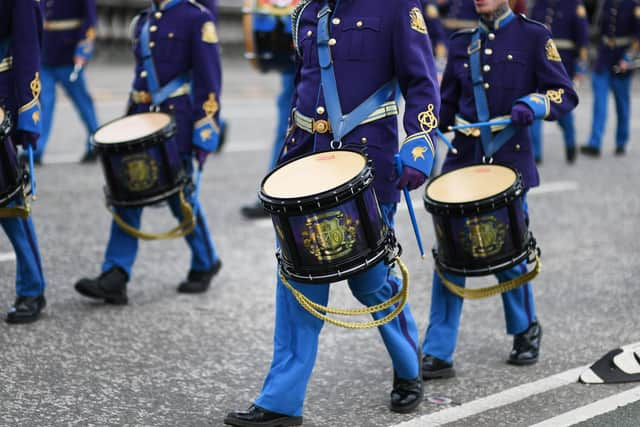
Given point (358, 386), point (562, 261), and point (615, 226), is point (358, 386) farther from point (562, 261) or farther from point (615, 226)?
point (615, 226)

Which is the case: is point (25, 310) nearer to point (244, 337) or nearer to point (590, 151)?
point (244, 337)

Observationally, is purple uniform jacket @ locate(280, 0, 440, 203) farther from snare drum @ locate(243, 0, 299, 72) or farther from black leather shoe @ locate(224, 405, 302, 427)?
snare drum @ locate(243, 0, 299, 72)

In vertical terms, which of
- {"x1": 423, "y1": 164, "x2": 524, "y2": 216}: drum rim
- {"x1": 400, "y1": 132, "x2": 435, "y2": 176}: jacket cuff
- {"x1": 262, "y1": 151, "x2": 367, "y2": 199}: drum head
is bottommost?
{"x1": 423, "y1": 164, "x2": 524, "y2": 216}: drum rim

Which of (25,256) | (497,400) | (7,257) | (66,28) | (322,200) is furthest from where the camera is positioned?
(66,28)

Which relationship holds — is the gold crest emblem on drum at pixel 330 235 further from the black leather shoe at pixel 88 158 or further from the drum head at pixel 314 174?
the black leather shoe at pixel 88 158

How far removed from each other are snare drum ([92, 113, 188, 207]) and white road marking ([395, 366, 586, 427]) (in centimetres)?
203

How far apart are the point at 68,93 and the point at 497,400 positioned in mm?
6282

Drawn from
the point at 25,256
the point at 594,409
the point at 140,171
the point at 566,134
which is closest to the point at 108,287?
→ the point at 25,256

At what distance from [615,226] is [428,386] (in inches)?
157

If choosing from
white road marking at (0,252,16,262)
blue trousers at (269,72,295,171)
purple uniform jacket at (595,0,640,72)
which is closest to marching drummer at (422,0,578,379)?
white road marking at (0,252,16,262)

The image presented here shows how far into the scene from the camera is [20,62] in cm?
536

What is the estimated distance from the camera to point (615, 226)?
8.52 meters

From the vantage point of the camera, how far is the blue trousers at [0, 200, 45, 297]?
5500 millimetres

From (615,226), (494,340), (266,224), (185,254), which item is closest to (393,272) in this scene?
(494,340)
